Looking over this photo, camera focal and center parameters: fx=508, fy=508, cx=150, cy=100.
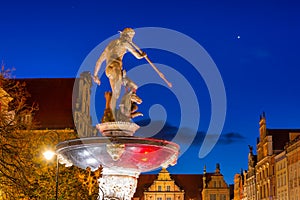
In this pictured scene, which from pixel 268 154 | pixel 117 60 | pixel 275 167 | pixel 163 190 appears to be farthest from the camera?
pixel 163 190

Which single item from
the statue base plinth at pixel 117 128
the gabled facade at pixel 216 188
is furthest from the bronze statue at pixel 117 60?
the gabled facade at pixel 216 188

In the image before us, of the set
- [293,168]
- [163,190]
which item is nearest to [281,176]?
[293,168]

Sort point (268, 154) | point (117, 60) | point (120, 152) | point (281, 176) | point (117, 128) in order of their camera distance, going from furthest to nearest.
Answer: point (268, 154) < point (281, 176) < point (117, 60) < point (117, 128) < point (120, 152)

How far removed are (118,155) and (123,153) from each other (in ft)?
0.43

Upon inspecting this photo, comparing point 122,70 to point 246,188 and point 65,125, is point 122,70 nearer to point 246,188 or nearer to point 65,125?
point 65,125

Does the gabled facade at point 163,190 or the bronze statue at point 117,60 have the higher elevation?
the gabled facade at point 163,190

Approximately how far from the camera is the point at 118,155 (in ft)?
34.1

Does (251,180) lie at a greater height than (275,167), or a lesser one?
lesser

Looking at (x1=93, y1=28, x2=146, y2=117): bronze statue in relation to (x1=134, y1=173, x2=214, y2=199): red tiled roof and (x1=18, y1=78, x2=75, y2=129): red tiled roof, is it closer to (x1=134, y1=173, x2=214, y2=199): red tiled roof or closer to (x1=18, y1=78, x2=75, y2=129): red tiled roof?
(x1=18, y1=78, x2=75, y2=129): red tiled roof

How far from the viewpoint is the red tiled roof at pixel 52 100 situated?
4303cm

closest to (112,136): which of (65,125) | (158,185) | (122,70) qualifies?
(122,70)

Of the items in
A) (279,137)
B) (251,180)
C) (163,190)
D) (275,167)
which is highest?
(279,137)

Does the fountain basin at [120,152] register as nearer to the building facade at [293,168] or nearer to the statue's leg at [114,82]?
the statue's leg at [114,82]

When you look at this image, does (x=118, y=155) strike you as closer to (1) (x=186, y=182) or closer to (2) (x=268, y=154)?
(2) (x=268, y=154)
